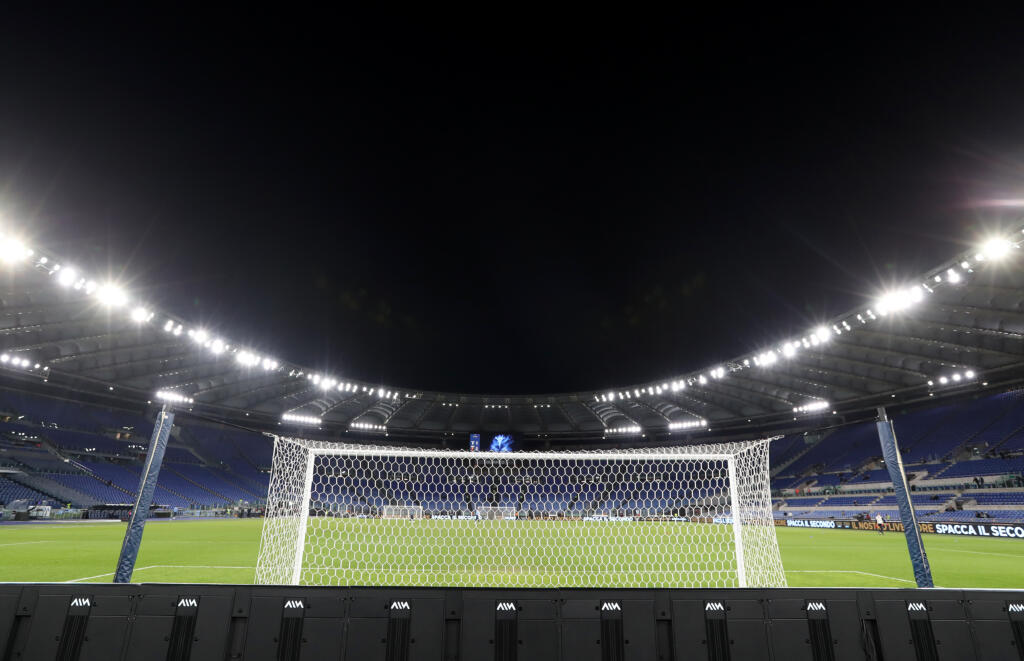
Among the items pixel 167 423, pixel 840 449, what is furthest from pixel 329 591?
pixel 840 449

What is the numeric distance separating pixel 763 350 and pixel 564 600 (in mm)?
16365

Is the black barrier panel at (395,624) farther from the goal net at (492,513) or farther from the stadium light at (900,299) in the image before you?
the stadium light at (900,299)

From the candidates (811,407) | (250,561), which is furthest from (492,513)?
(811,407)

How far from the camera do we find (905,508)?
895cm

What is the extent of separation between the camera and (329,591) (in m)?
3.65

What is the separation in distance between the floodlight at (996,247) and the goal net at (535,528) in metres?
5.84

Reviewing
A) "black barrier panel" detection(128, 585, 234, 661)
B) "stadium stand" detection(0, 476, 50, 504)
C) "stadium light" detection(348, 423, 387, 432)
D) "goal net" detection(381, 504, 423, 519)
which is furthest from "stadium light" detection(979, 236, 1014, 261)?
"stadium stand" detection(0, 476, 50, 504)

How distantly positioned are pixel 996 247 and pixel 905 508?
537cm

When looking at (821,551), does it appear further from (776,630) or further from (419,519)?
(776,630)

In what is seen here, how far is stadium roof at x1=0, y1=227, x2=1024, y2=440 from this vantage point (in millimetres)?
11336

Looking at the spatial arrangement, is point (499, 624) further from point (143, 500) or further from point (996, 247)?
point (996, 247)

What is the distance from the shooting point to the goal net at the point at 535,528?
25.9 ft

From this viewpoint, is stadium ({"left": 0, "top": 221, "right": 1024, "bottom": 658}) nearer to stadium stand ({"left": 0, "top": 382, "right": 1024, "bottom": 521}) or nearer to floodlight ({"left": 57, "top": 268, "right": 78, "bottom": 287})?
floodlight ({"left": 57, "top": 268, "right": 78, "bottom": 287})

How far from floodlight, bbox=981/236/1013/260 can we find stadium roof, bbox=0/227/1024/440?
23mm
